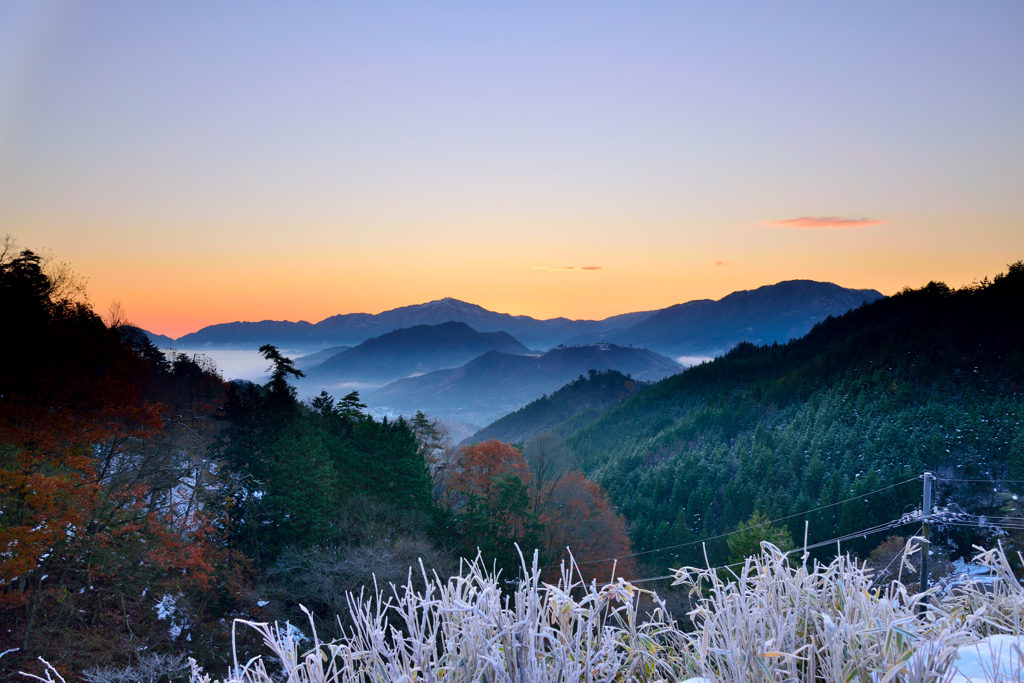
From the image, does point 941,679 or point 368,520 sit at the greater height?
point 941,679

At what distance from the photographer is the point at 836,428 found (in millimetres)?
65250

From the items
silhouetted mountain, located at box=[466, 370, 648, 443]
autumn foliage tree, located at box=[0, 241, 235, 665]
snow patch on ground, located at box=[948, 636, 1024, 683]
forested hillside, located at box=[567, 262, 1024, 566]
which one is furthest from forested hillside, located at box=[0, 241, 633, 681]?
silhouetted mountain, located at box=[466, 370, 648, 443]

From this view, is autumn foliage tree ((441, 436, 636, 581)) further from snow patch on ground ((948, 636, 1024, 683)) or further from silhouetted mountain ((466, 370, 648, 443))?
silhouetted mountain ((466, 370, 648, 443))

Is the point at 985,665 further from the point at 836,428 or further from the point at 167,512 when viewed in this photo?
the point at 836,428

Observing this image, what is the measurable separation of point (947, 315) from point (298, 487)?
338ft

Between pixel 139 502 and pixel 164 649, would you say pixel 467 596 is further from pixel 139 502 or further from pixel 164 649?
pixel 139 502

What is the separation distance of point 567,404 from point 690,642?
156723 mm

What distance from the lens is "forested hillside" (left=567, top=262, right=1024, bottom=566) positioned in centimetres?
4625

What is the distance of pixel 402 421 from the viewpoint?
28.3 m

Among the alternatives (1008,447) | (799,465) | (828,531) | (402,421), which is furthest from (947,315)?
(402,421)

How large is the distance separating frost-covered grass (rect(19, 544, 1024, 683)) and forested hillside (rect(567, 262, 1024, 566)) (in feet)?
125

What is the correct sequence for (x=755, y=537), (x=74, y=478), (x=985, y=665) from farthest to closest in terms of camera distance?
(x=755, y=537), (x=74, y=478), (x=985, y=665)

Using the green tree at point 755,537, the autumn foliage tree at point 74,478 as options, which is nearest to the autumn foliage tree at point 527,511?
the green tree at point 755,537

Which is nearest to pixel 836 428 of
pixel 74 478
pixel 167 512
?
pixel 167 512
